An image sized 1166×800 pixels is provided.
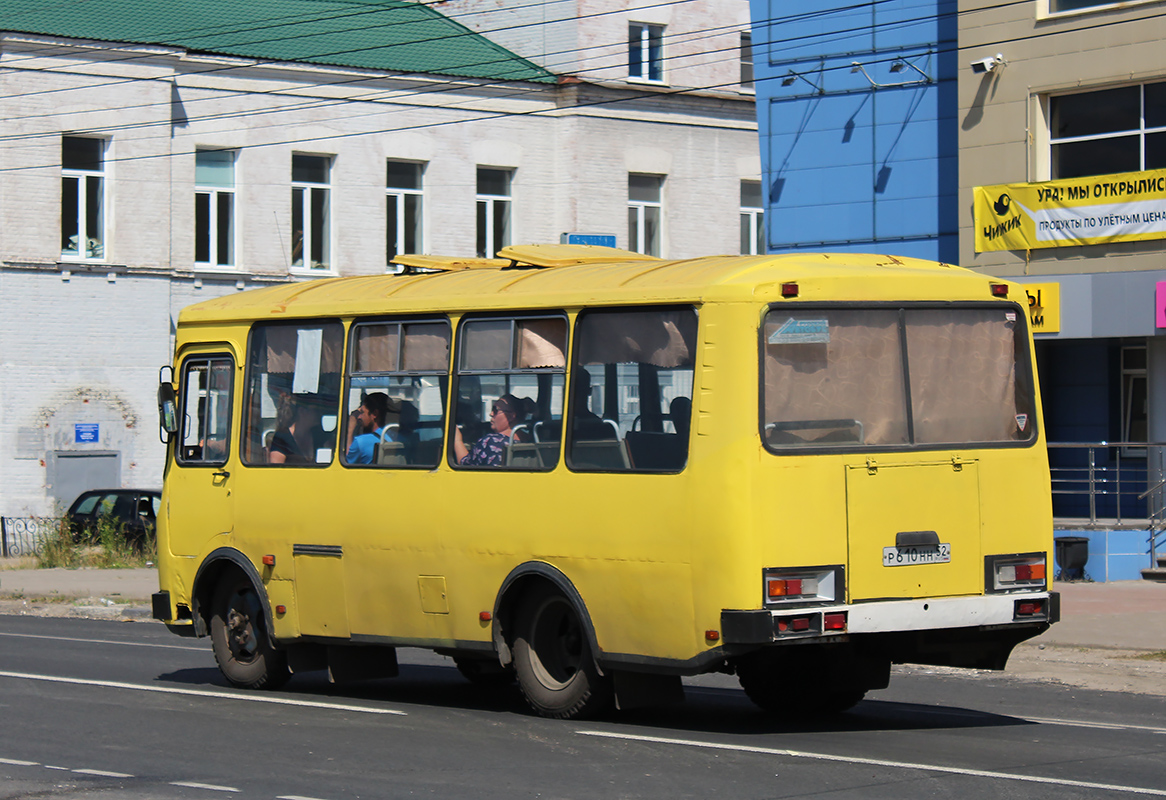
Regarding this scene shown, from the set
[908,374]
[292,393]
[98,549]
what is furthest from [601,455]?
[98,549]

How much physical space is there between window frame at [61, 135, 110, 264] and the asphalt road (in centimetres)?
2053

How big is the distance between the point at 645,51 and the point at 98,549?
1771cm

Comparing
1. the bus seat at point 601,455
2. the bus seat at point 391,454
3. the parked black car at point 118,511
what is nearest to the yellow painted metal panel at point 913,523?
the bus seat at point 601,455

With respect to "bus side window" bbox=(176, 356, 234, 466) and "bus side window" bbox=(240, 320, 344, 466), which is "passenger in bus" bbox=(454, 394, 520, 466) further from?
"bus side window" bbox=(176, 356, 234, 466)

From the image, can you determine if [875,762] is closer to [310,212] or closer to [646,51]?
[310,212]

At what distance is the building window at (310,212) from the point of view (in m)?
35.7

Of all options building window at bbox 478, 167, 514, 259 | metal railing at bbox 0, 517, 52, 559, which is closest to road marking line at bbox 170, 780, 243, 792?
metal railing at bbox 0, 517, 52, 559

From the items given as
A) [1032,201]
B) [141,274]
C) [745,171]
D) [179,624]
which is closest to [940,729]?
[179,624]

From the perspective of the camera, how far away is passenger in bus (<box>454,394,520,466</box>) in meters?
10.8

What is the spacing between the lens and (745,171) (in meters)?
40.8

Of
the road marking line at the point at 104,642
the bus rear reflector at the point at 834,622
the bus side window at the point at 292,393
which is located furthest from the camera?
the road marking line at the point at 104,642

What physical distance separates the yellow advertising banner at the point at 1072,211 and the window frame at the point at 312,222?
15766mm

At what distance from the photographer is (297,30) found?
3656 cm

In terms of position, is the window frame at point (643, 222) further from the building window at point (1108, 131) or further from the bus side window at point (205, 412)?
the bus side window at point (205, 412)
